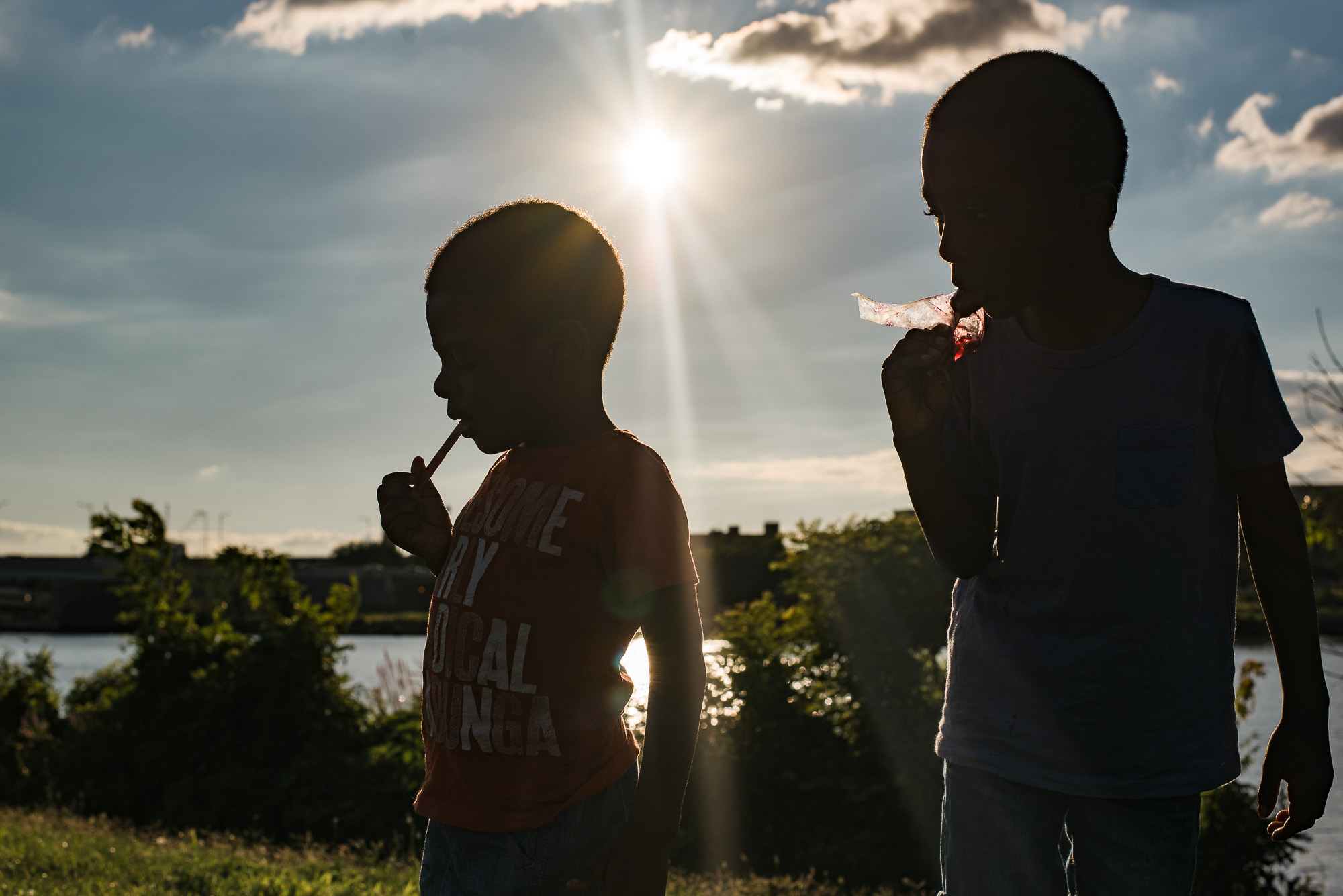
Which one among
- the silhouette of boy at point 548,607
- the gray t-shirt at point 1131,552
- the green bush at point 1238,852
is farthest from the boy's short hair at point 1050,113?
the green bush at point 1238,852

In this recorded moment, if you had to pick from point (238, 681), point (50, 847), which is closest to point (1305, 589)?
point (50, 847)

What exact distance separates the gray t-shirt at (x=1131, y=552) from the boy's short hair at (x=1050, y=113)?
0.28 meters

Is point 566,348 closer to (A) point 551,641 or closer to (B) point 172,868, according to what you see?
(A) point 551,641

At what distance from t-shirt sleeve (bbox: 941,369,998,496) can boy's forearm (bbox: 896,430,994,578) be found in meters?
0.03

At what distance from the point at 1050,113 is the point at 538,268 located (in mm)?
898

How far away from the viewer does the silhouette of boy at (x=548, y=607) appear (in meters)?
1.60

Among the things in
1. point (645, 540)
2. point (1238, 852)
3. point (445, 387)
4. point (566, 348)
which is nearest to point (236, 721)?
point (1238, 852)

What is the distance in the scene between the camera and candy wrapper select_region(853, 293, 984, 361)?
76.1 inches

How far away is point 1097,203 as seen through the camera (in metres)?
1.75

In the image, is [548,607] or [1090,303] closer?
[548,607]

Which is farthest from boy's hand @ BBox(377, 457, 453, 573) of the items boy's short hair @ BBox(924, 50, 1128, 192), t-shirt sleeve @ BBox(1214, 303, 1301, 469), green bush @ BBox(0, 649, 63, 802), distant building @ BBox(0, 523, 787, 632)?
distant building @ BBox(0, 523, 787, 632)

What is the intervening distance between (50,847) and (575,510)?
17.9 ft

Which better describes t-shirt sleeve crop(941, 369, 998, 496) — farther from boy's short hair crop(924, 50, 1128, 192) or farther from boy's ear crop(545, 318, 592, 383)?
boy's ear crop(545, 318, 592, 383)

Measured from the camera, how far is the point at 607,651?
5.62 ft
